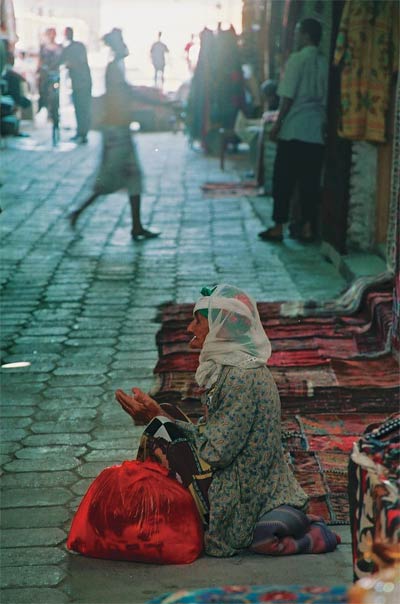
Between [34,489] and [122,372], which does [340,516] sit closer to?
[34,489]

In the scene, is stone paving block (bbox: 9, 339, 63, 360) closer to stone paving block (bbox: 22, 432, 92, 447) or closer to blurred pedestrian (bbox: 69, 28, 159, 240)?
stone paving block (bbox: 22, 432, 92, 447)

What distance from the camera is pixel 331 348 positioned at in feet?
22.6

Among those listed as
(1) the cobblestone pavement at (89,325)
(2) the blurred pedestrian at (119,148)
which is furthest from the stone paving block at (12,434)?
(2) the blurred pedestrian at (119,148)

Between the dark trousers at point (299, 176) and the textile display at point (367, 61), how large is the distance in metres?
1.29

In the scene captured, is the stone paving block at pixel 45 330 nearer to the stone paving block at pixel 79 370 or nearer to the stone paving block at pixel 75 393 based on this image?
the stone paving block at pixel 79 370

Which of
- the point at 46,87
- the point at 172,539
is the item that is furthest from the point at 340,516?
the point at 46,87

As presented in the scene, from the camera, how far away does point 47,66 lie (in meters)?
21.1

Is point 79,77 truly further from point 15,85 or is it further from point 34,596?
point 34,596

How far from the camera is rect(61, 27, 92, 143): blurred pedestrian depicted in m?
18.7

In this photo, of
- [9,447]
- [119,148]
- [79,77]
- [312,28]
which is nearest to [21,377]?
[9,447]

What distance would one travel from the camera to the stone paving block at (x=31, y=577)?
4.00m

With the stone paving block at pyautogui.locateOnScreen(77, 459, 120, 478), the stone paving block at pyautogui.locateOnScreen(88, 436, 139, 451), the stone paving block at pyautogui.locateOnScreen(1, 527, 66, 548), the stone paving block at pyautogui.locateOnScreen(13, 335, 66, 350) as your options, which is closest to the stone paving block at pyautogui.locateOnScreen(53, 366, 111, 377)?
the stone paving block at pyautogui.locateOnScreen(13, 335, 66, 350)

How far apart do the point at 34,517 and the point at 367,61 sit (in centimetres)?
557

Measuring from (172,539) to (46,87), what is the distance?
18.0m
